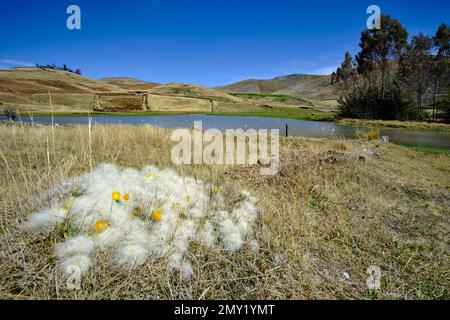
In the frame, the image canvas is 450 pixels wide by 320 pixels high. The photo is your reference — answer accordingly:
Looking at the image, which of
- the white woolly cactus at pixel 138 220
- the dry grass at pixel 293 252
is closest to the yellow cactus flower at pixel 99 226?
the white woolly cactus at pixel 138 220

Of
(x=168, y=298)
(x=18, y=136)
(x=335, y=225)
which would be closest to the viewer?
(x=168, y=298)

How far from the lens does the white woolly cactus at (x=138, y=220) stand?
2.28m

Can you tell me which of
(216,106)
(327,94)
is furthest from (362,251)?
(327,94)

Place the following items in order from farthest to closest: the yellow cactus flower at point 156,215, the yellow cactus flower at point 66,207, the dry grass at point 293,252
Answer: the yellow cactus flower at point 156,215 → the yellow cactus flower at point 66,207 → the dry grass at point 293,252

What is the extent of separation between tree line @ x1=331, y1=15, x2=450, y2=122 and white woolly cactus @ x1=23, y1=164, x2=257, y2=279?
127 feet

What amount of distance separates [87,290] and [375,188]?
19.7 ft

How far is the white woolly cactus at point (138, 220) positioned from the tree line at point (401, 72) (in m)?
38.8

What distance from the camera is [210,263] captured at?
8.13 feet

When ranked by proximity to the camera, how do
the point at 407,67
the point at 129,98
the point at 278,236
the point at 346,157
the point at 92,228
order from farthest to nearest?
1. the point at 129,98
2. the point at 407,67
3. the point at 346,157
4. the point at 278,236
5. the point at 92,228

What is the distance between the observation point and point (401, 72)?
3606cm

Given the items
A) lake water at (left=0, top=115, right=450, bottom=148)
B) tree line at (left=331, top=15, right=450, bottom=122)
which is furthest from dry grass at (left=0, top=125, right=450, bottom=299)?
tree line at (left=331, top=15, right=450, bottom=122)

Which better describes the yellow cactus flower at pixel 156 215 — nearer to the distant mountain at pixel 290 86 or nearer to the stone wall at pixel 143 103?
the stone wall at pixel 143 103

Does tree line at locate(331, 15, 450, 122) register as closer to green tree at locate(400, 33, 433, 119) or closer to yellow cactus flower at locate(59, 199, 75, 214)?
green tree at locate(400, 33, 433, 119)

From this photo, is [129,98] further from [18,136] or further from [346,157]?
[346,157]
